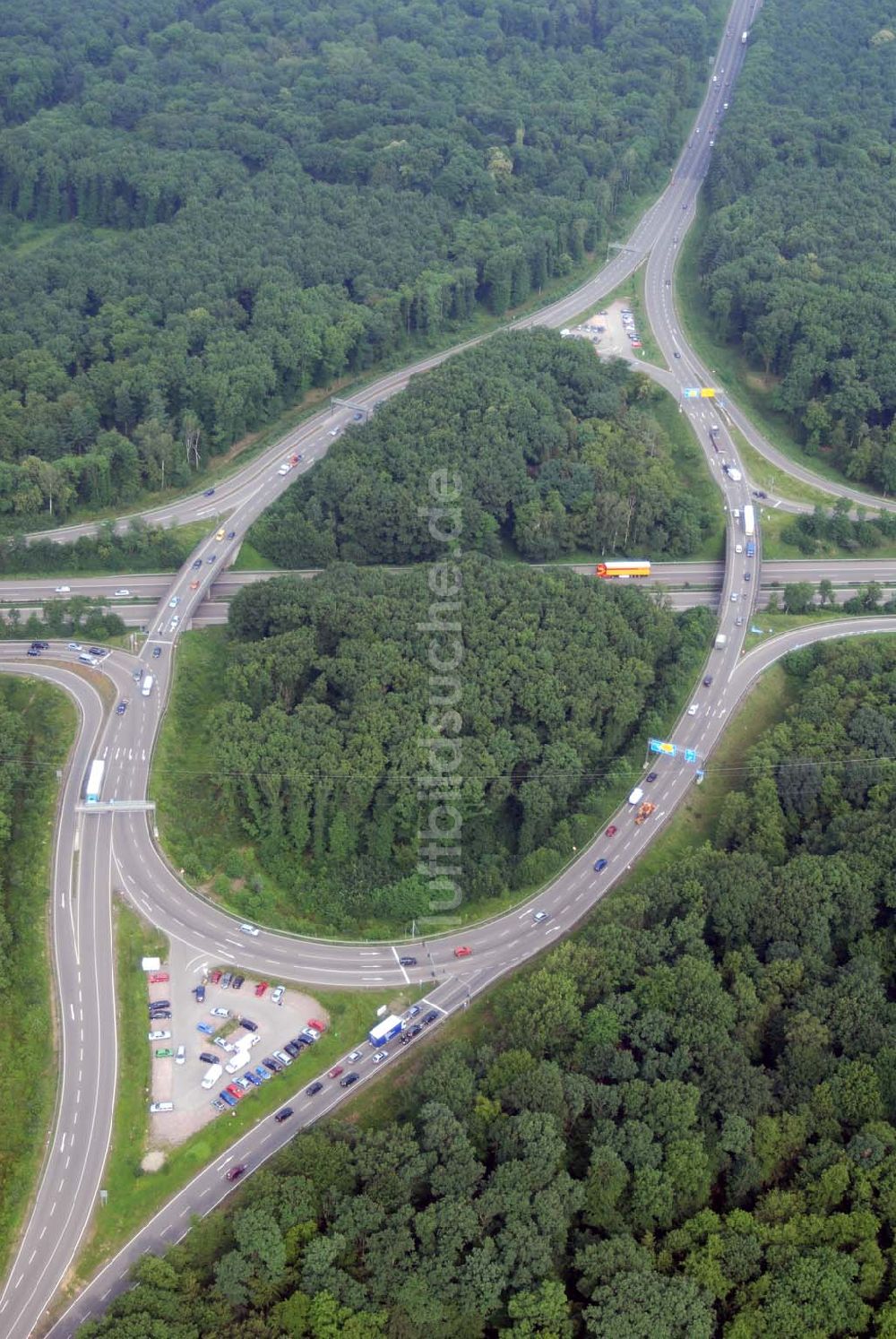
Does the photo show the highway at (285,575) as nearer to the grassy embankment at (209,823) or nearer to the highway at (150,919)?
the highway at (150,919)

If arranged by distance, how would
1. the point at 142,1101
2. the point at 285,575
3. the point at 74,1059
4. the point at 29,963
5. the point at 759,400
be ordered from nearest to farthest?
the point at 142,1101, the point at 74,1059, the point at 29,963, the point at 285,575, the point at 759,400

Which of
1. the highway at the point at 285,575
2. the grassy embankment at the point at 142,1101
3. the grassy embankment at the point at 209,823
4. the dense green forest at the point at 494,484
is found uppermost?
the dense green forest at the point at 494,484

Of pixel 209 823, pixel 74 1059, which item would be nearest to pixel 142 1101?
pixel 74 1059

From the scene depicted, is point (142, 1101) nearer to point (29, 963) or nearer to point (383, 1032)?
point (29, 963)

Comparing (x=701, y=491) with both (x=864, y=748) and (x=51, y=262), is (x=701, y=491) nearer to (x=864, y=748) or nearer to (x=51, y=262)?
(x=864, y=748)

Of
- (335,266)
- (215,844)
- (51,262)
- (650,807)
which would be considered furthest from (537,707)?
(51,262)

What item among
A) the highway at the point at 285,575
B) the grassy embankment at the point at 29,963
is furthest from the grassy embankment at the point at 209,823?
the highway at the point at 285,575
